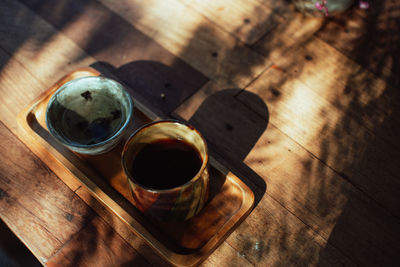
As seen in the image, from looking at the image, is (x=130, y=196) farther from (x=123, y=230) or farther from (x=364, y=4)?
(x=364, y=4)

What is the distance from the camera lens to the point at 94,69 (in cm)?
Answer: 74

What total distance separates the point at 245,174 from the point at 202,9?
1.60 ft

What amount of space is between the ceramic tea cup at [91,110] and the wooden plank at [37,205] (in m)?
0.13

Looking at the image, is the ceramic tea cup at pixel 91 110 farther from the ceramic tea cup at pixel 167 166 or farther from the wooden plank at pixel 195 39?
the wooden plank at pixel 195 39

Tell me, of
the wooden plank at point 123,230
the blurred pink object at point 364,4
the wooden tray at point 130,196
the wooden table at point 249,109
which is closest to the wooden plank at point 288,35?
the wooden table at point 249,109

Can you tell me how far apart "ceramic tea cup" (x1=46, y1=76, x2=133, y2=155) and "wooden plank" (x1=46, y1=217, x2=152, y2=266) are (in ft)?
0.49

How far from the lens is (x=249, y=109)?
2.47 ft

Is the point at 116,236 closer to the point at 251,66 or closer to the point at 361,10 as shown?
the point at 251,66

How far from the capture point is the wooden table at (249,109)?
608mm

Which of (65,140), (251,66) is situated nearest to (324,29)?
(251,66)

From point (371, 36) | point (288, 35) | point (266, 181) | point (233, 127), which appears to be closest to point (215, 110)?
point (233, 127)

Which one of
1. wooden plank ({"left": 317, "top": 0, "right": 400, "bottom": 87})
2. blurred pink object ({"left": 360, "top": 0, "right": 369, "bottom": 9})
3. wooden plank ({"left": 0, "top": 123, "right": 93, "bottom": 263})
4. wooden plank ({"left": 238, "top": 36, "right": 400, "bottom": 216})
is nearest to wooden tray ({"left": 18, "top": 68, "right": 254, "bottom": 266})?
wooden plank ({"left": 0, "top": 123, "right": 93, "bottom": 263})

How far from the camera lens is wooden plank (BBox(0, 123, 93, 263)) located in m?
0.61

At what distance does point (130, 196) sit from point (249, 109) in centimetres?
32
